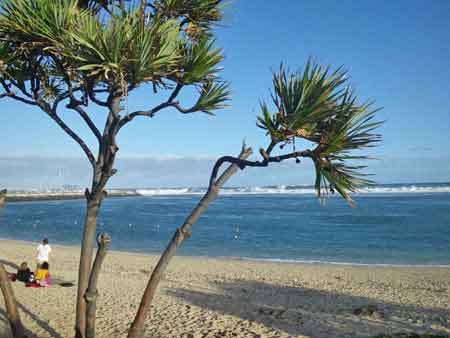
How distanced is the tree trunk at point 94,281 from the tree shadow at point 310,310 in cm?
424

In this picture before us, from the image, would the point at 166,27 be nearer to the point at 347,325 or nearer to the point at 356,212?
the point at 347,325

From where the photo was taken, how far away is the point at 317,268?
18.5 meters

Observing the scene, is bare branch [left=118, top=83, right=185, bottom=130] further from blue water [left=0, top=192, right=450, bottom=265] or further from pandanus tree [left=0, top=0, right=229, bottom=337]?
blue water [left=0, top=192, right=450, bottom=265]

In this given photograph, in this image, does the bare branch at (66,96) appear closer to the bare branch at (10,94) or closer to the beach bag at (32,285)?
the bare branch at (10,94)

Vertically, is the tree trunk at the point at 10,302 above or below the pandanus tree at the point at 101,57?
below

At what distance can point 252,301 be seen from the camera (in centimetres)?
1064

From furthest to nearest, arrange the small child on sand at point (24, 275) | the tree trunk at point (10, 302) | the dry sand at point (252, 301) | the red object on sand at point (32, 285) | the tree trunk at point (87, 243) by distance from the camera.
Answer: the small child on sand at point (24, 275) → the red object on sand at point (32, 285) → the dry sand at point (252, 301) → the tree trunk at point (10, 302) → the tree trunk at point (87, 243)

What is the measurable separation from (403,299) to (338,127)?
32.9ft

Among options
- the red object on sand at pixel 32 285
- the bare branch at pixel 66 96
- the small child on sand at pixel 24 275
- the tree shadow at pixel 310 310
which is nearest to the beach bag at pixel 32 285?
the red object on sand at pixel 32 285

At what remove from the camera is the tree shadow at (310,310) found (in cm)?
786

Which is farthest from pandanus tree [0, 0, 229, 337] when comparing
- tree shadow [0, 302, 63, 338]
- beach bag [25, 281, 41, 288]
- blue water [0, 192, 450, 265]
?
blue water [0, 192, 450, 265]

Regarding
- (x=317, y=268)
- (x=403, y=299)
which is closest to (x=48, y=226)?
(x=317, y=268)

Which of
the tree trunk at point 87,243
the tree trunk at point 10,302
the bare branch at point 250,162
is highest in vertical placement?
the bare branch at point 250,162

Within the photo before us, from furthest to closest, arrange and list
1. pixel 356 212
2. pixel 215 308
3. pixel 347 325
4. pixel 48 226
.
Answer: pixel 356 212
pixel 48 226
pixel 215 308
pixel 347 325
